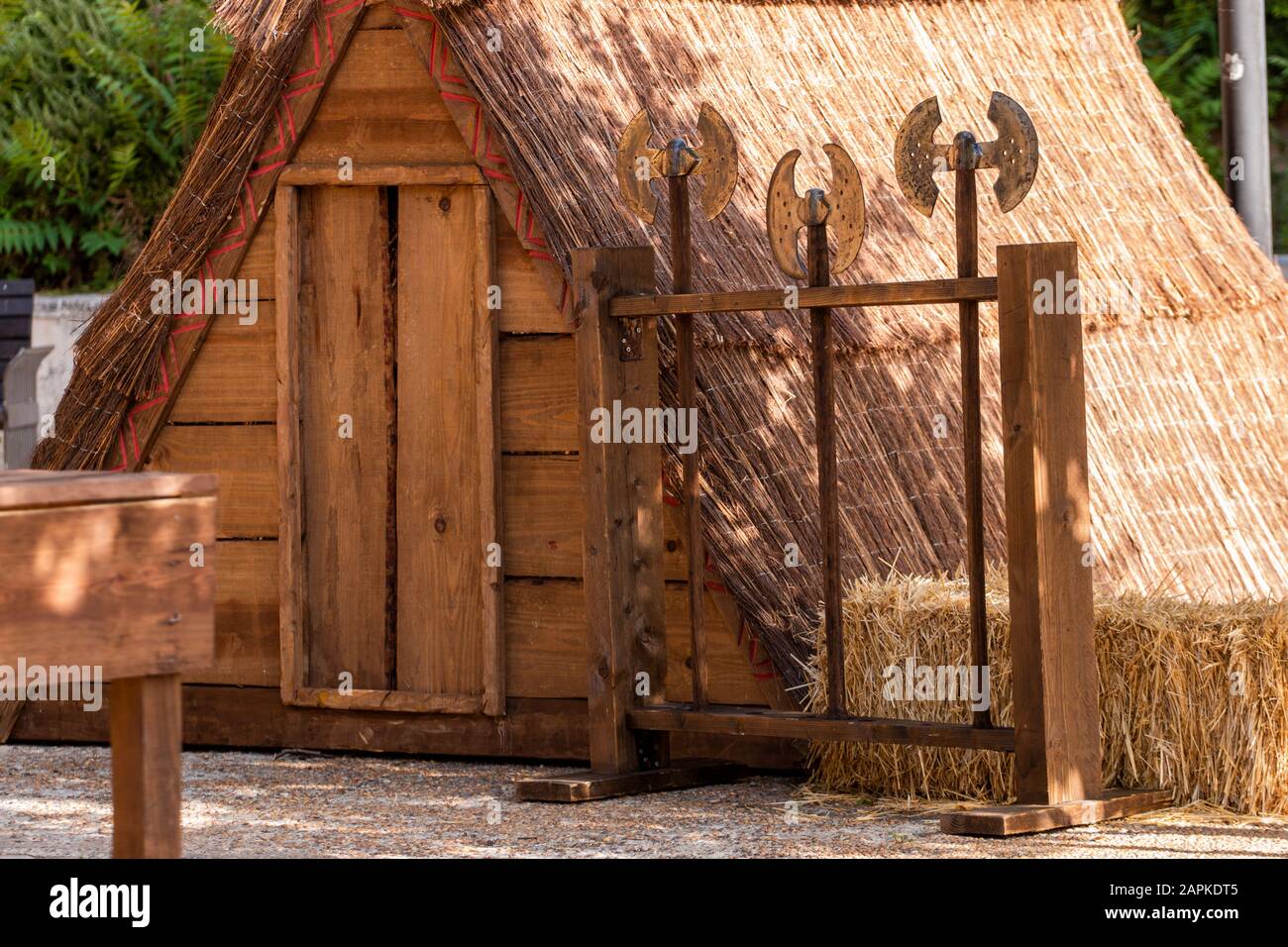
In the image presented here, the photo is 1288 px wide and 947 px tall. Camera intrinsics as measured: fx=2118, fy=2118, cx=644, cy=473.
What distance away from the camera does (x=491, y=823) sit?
5.91m

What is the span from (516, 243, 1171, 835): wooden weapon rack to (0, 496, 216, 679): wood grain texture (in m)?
2.27

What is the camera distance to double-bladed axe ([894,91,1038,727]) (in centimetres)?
557

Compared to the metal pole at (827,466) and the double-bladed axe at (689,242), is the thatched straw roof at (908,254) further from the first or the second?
the metal pole at (827,466)

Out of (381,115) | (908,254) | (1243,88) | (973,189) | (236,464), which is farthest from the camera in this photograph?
(1243,88)

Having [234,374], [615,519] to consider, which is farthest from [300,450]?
[615,519]

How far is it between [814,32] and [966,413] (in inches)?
122

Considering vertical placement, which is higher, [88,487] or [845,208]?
[845,208]

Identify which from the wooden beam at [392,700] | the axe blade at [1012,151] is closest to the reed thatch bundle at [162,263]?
the wooden beam at [392,700]

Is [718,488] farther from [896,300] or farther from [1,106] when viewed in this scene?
[1,106]

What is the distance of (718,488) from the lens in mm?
6531

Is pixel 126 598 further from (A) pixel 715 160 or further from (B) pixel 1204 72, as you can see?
(B) pixel 1204 72

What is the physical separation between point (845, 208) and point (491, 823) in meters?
1.97

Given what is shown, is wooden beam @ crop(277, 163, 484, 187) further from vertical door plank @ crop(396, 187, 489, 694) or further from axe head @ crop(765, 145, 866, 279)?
axe head @ crop(765, 145, 866, 279)

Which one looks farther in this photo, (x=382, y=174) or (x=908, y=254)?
(x=908, y=254)
